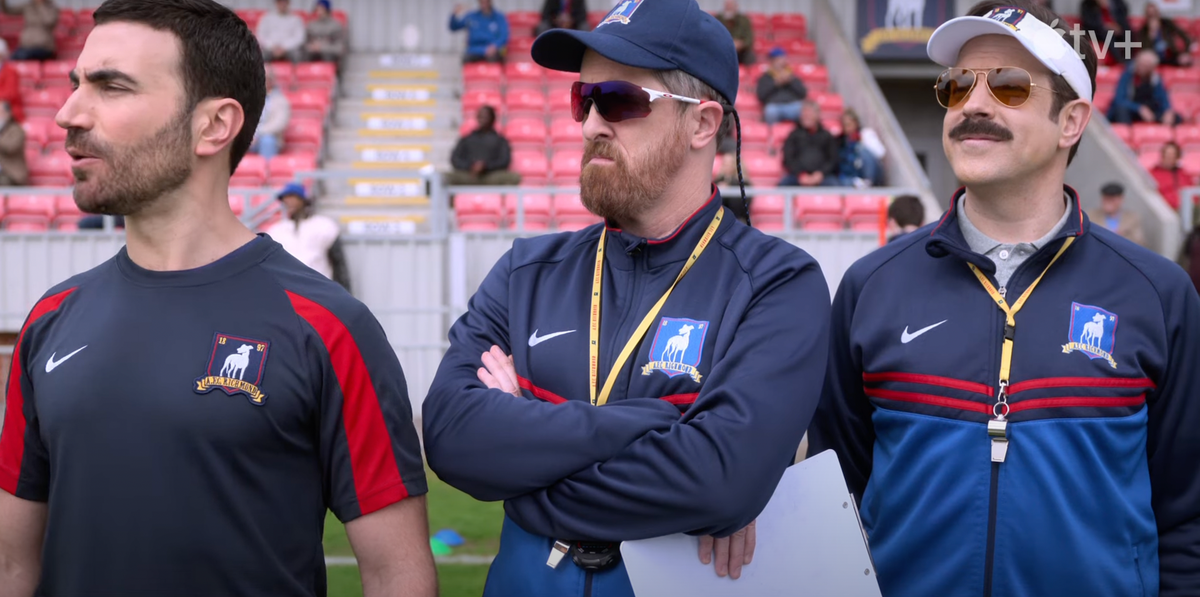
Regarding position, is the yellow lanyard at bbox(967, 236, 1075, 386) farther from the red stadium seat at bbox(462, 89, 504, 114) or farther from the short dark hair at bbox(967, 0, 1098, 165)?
the red stadium seat at bbox(462, 89, 504, 114)

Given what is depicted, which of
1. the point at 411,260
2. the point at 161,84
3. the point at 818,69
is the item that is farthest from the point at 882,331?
the point at 818,69

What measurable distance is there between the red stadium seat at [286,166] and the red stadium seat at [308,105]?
1118 mm

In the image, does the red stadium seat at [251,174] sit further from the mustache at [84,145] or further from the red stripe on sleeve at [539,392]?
the red stripe on sleeve at [539,392]

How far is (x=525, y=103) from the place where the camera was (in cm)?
1500

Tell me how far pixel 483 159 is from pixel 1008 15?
32.1ft

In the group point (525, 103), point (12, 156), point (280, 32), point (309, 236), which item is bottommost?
point (309, 236)

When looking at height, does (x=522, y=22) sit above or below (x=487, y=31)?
above

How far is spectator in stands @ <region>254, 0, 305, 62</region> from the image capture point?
1575cm

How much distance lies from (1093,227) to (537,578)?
1.46 metres

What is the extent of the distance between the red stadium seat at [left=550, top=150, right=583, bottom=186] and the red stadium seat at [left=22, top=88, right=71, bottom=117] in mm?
6238

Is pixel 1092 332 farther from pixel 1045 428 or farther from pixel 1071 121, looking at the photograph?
pixel 1071 121

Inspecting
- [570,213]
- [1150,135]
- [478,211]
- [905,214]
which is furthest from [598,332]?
[1150,135]

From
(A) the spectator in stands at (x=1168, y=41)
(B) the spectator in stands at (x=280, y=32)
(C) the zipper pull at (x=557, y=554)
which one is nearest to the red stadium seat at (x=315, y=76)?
(B) the spectator in stands at (x=280, y=32)

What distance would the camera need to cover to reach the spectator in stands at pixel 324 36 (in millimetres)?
15977
